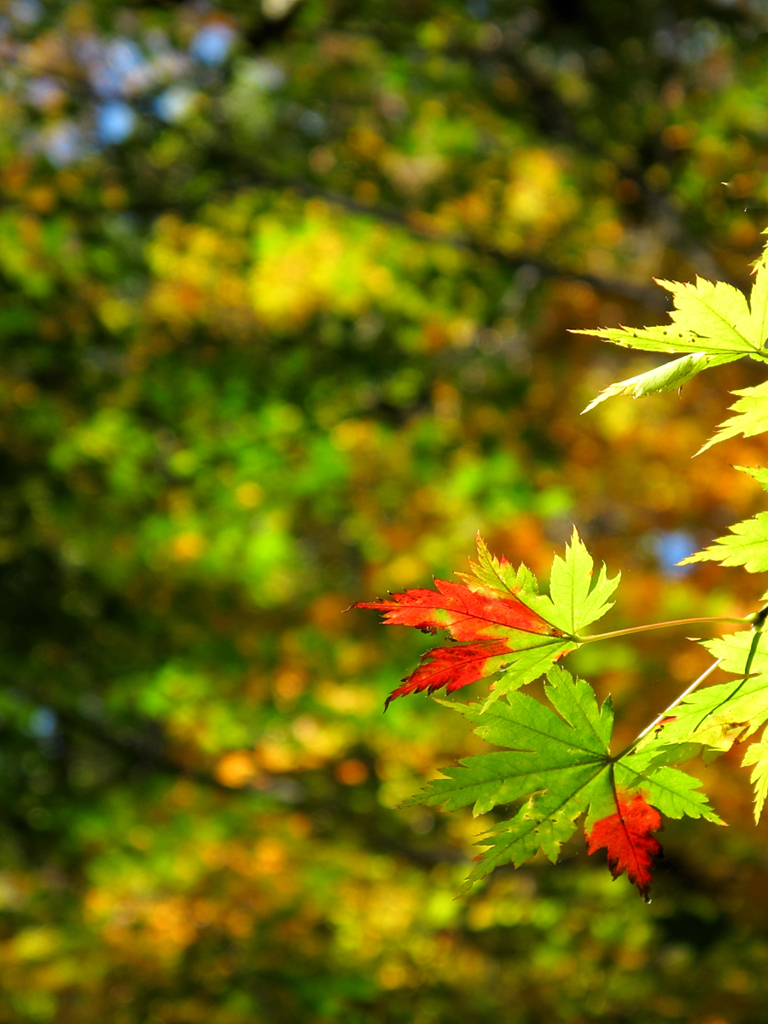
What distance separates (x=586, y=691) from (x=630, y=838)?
0.17 metres

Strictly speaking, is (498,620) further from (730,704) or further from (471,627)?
(730,704)

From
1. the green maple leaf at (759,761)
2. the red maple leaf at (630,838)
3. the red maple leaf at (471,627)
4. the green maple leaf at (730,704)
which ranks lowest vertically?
the red maple leaf at (630,838)

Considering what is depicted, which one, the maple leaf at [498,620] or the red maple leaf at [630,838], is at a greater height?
the maple leaf at [498,620]

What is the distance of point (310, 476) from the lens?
274 inches

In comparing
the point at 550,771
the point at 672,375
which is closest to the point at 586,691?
the point at 550,771

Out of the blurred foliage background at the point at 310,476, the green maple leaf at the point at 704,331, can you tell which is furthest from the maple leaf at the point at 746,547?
the blurred foliage background at the point at 310,476

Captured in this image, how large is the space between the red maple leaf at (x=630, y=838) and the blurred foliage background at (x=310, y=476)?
429cm

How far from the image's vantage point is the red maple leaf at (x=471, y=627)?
0.94m

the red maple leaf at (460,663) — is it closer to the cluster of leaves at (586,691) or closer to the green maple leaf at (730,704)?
the cluster of leaves at (586,691)

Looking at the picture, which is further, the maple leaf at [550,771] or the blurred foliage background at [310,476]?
the blurred foliage background at [310,476]

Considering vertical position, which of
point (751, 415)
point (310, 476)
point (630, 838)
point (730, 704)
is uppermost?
point (751, 415)

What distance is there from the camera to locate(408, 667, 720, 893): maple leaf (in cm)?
91

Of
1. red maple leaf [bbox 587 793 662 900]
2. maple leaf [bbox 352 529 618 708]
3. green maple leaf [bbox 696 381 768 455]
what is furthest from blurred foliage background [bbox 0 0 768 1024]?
green maple leaf [bbox 696 381 768 455]

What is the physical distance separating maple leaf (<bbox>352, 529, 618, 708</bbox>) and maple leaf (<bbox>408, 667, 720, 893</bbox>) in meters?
0.03
